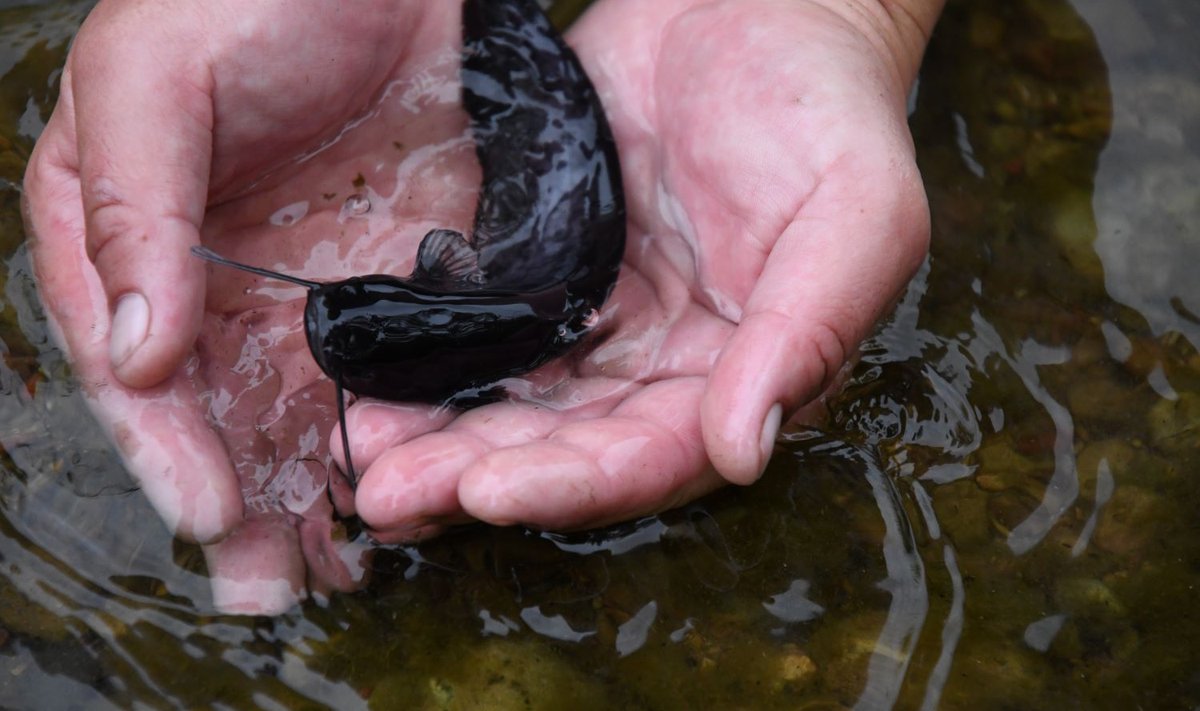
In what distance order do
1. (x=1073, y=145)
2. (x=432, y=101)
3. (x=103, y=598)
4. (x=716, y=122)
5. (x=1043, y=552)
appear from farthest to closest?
1. (x=1073, y=145)
2. (x=432, y=101)
3. (x=716, y=122)
4. (x=1043, y=552)
5. (x=103, y=598)

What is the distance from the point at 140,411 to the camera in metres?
2.41

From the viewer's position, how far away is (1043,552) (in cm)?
265

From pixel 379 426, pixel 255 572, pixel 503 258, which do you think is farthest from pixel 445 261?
pixel 255 572

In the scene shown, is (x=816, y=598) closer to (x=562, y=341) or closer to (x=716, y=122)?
(x=562, y=341)

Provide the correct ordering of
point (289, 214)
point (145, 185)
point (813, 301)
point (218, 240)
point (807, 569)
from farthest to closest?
point (289, 214) → point (218, 240) → point (807, 569) → point (145, 185) → point (813, 301)

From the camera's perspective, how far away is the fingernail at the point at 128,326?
2.29 metres

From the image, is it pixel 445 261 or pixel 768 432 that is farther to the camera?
pixel 445 261

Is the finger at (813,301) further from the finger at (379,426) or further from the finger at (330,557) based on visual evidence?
the finger at (330,557)

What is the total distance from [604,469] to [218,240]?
1.29m

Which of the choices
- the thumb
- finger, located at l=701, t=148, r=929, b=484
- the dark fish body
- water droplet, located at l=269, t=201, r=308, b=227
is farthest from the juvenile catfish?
finger, located at l=701, t=148, r=929, b=484

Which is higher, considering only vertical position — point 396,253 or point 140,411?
point 140,411

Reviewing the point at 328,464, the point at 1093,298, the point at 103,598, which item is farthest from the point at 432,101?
the point at 1093,298

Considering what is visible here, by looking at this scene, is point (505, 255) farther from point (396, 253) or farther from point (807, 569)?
point (807, 569)

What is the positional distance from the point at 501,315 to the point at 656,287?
22.2 inches
